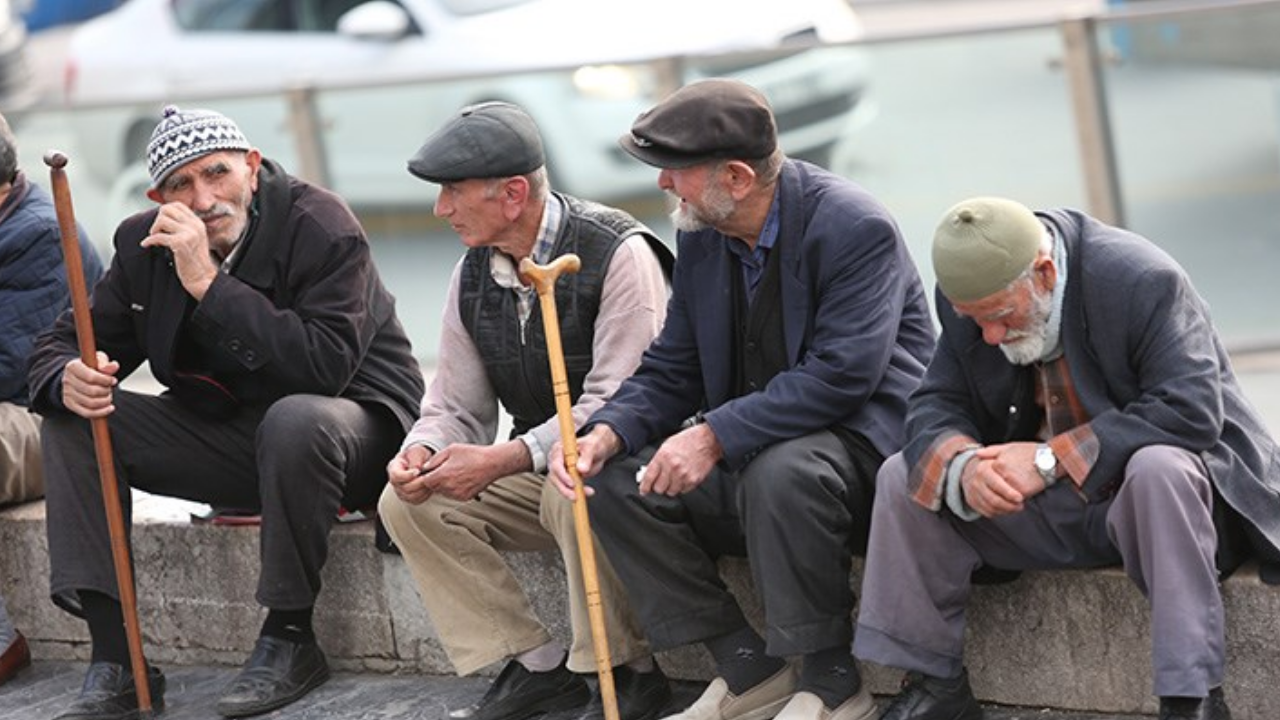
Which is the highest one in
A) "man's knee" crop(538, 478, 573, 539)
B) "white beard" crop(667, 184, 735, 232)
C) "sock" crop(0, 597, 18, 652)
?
"white beard" crop(667, 184, 735, 232)

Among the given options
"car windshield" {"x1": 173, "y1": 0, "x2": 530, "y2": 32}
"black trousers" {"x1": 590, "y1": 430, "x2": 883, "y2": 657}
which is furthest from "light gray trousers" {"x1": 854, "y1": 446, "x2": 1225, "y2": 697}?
"car windshield" {"x1": 173, "y1": 0, "x2": 530, "y2": 32}

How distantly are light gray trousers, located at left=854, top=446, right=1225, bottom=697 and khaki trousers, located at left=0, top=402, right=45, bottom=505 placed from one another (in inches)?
108

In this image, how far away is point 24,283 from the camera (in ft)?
22.4

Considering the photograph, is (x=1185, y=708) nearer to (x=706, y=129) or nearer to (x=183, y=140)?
(x=706, y=129)

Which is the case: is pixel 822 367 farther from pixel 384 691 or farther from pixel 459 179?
pixel 384 691

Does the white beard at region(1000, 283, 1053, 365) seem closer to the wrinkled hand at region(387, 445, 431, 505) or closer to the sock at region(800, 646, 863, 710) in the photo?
the sock at region(800, 646, 863, 710)

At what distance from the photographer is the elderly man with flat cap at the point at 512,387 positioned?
5645mm

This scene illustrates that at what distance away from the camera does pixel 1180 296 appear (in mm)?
4789

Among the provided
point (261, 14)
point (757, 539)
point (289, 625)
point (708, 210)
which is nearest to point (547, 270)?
point (708, 210)

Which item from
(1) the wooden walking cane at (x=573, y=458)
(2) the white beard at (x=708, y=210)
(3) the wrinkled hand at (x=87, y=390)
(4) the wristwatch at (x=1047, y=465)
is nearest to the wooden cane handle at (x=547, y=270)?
(1) the wooden walking cane at (x=573, y=458)

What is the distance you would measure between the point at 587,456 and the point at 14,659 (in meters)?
2.23

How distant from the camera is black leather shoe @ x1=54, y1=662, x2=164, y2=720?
607 cm

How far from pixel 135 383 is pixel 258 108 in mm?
1440

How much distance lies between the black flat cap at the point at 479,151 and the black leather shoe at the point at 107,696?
1.55 m
